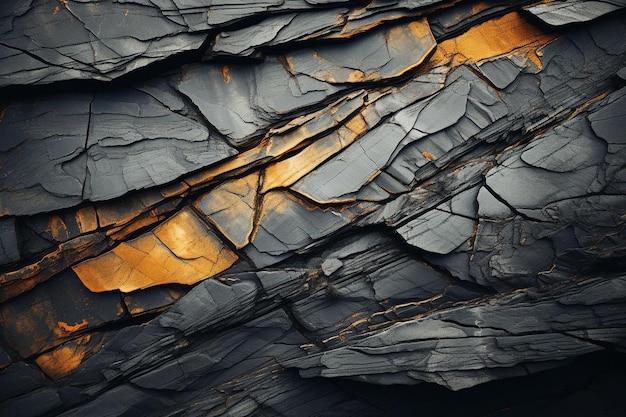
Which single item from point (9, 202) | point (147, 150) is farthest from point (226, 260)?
point (9, 202)

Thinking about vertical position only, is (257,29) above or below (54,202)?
above

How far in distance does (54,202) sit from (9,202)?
13.2 inches

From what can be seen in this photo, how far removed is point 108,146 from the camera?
3.81 metres

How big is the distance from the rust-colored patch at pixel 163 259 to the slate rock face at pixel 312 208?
2 centimetres

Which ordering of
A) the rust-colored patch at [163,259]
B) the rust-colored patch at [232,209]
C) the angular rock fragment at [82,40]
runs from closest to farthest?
the angular rock fragment at [82,40] < the rust-colored patch at [163,259] < the rust-colored patch at [232,209]

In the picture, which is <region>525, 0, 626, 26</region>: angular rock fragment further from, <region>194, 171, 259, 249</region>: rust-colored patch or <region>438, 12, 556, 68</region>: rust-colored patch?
<region>194, 171, 259, 249</region>: rust-colored patch

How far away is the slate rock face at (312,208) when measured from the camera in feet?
12.2

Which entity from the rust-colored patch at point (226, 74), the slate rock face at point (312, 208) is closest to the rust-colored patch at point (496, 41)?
the slate rock face at point (312, 208)

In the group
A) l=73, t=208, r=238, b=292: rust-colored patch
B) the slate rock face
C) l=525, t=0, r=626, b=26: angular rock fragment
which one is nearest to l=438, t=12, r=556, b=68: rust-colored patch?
the slate rock face

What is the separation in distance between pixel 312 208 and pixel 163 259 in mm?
→ 1313

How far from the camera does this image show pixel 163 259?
3850 millimetres

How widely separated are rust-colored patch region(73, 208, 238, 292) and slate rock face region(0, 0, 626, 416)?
0.06ft

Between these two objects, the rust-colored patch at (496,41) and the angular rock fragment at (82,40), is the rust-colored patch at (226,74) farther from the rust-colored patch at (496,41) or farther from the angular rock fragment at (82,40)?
the rust-colored patch at (496,41)

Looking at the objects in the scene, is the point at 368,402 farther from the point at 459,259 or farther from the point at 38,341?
the point at 38,341
